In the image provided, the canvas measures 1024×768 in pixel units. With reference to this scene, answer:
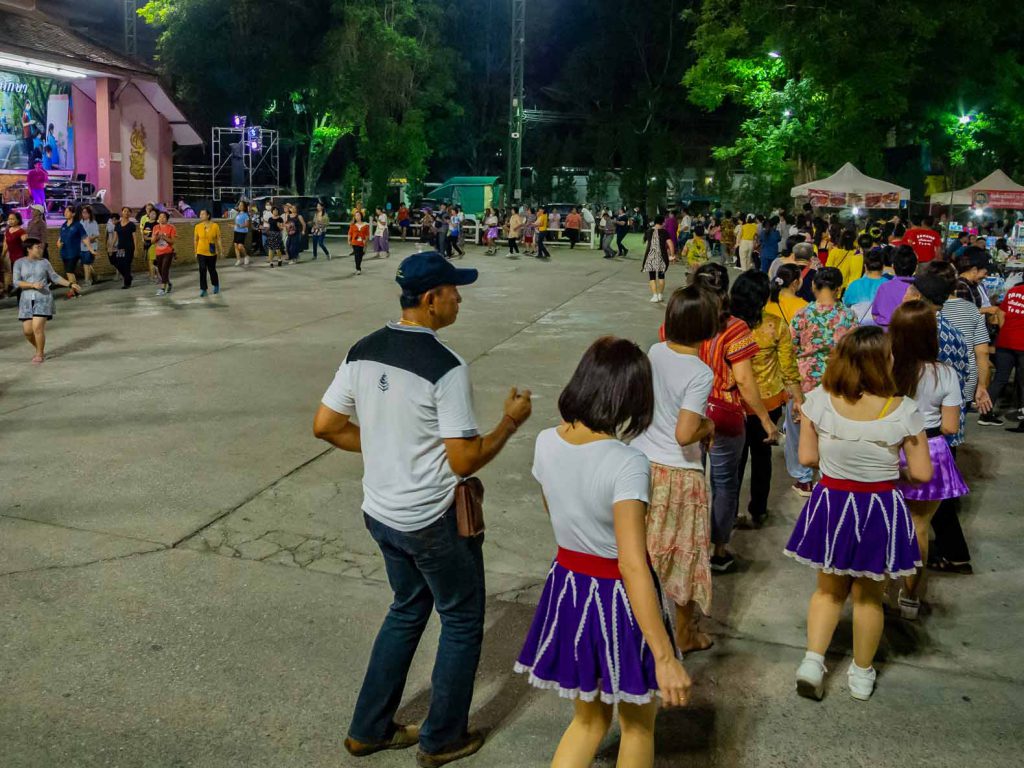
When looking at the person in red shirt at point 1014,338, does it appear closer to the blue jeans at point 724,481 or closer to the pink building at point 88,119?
the blue jeans at point 724,481

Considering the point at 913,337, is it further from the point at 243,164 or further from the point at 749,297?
the point at 243,164

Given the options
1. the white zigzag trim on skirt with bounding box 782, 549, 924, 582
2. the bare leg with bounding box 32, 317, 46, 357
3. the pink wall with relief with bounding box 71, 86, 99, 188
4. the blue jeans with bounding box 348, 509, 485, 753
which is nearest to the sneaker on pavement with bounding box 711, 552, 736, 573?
the white zigzag trim on skirt with bounding box 782, 549, 924, 582

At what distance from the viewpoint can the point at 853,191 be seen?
2070 centimetres

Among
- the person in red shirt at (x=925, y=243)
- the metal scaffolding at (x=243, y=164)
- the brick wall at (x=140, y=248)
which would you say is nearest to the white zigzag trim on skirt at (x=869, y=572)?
the person in red shirt at (x=925, y=243)

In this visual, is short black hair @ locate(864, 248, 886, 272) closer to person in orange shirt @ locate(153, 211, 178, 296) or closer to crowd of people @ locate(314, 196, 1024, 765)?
crowd of people @ locate(314, 196, 1024, 765)

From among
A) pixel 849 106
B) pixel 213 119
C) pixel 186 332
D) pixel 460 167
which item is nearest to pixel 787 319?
pixel 186 332

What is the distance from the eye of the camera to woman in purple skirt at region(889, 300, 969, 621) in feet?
14.1

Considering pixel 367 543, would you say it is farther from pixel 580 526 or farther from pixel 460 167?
pixel 460 167

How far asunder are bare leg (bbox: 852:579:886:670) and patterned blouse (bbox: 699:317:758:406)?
1.34 meters

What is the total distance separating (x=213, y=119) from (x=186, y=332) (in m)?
24.5

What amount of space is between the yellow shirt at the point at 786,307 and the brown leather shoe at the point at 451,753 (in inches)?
164

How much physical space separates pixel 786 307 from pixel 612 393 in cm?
439

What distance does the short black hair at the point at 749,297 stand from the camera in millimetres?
5371

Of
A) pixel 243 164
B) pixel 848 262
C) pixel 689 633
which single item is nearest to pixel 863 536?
pixel 689 633
